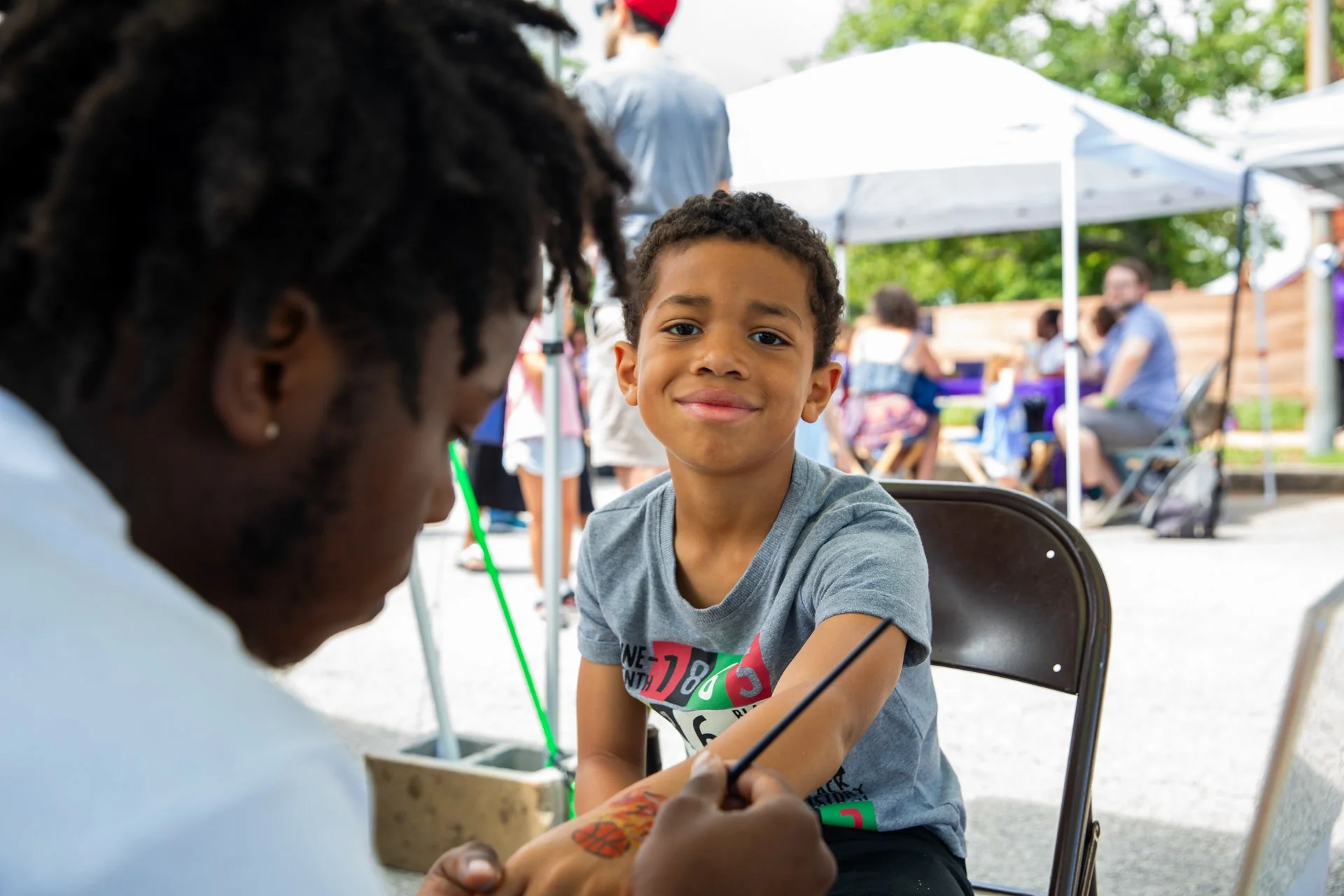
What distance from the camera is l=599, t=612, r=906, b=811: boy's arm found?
118 centimetres

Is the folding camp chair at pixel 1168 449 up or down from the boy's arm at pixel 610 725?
down

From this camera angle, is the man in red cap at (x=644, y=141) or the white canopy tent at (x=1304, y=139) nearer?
the man in red cap at (x=644, y=141)

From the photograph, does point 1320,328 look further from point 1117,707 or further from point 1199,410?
point 1117,707

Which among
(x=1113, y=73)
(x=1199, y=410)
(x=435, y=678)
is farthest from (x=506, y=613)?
(x=1113, y=73)

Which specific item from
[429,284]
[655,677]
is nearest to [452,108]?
[429,284]

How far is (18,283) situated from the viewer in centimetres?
67

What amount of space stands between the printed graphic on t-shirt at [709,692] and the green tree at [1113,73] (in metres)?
21.4

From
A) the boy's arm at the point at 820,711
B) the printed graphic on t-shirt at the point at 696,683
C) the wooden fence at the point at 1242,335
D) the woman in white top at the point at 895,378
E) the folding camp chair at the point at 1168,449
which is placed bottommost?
the wooden fence at the point at 1242,335

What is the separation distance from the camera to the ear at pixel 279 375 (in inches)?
26.0

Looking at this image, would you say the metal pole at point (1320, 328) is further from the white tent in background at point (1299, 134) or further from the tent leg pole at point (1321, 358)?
the white tent in background at point (1299, 134)

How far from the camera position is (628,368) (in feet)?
6.19

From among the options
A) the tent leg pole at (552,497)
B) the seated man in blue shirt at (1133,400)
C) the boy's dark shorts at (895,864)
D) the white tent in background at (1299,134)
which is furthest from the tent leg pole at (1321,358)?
the boy's dark shorts at (895,864)

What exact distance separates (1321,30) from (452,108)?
13451 mm

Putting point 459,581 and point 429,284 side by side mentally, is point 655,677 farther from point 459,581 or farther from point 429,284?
point 459,581
